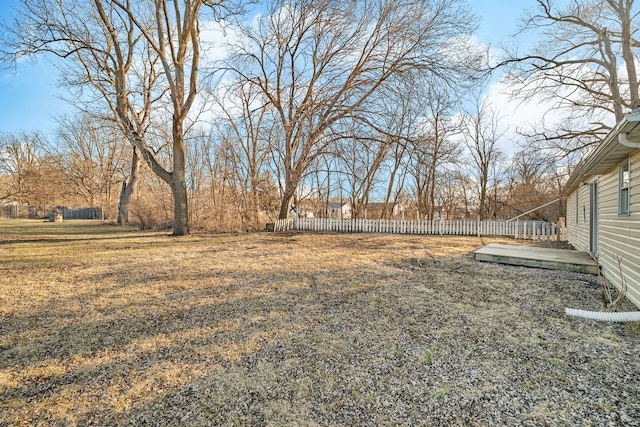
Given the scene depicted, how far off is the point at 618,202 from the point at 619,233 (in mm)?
491

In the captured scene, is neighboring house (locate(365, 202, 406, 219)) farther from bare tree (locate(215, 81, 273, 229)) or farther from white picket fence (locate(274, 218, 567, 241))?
bare tree (locate(215, 81, 273, 229))

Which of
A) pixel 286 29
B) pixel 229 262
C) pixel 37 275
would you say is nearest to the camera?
pixel 37 275

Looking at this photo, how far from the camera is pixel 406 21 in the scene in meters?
10.2

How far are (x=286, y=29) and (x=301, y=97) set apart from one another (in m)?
2.57

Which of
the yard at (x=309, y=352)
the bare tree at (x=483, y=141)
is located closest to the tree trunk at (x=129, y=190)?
the yard at (x=309, y=352)

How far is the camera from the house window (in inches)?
156

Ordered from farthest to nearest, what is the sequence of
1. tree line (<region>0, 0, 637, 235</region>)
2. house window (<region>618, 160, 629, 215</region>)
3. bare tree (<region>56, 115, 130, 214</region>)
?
1. bare tree (<region>56, 115, 130, 214</region>)
2. tree line (<region>0, 0, 637, 235</region>)
3. house window (<region>618, 160, 629, 215</region>)

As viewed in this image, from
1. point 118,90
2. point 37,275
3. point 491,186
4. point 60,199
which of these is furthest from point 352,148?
point 60,199

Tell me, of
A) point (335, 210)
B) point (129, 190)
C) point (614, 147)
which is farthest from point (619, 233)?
point (335, 210)

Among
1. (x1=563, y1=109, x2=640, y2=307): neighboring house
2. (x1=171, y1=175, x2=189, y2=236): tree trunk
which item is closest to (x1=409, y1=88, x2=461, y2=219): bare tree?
(x1=563, y1=109, x2=640, y2=307): neighboring house

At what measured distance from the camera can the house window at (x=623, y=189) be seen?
3.97 m

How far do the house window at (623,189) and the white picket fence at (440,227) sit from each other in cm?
812

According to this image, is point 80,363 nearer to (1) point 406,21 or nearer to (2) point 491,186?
(1) point 406,21

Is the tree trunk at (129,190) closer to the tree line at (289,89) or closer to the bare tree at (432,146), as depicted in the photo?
the tree line at (289,89)
